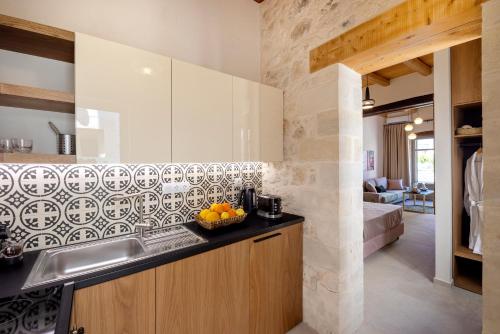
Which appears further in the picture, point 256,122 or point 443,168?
point 443,168

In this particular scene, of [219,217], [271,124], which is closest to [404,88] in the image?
[271,124]

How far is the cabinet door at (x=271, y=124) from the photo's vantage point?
1.84 m

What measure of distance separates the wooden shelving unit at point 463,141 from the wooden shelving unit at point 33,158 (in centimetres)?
331

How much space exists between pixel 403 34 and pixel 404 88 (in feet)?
16.5

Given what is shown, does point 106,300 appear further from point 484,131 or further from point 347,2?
point 347,2

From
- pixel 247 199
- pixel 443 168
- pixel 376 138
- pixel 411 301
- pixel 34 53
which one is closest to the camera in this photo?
pixel 34 53

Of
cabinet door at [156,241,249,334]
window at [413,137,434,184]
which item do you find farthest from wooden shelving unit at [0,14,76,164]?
window at [413,137,434,184]

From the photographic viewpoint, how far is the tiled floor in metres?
1.79

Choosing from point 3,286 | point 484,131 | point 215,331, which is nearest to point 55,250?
point 3,286

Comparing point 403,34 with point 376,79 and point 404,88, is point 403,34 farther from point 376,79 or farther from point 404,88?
point 404,88

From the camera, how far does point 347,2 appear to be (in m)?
1.54

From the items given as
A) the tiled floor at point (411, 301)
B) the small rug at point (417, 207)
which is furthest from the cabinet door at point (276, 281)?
the small rug at point (417, 207)

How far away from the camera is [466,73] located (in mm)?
2158

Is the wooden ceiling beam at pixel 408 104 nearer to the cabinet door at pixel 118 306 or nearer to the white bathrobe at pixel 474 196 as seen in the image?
the white bathrobe at pixel 474 196
